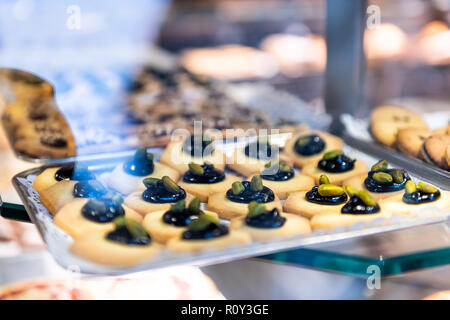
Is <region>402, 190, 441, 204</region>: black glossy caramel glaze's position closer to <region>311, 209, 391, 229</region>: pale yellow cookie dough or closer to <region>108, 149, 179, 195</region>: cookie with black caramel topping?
<region>311, 209, 391, 229</region>: pale yellow cookie dough

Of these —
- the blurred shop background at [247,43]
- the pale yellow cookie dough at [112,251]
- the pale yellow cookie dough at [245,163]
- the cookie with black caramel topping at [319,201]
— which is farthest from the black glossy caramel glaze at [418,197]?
the blurred shop background at [247,43]

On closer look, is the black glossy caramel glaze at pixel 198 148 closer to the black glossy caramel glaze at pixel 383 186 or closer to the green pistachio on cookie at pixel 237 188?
the green pistachio on cookie at pixel 237 188

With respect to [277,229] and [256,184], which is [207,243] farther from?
[256,184]

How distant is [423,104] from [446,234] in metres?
2.20

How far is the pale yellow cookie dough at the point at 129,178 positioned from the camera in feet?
3.19

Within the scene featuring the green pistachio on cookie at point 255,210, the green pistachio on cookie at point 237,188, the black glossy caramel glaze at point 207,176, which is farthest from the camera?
the black glossy caramel glaze at point 207,176

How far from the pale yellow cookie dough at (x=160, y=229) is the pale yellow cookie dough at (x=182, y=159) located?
29 centimetres

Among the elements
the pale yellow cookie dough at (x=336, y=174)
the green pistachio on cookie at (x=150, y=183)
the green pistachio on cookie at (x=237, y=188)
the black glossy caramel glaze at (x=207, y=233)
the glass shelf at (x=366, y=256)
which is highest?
the green pistachio on cookie at (x=150, y=183)

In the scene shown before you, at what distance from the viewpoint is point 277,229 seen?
756mm

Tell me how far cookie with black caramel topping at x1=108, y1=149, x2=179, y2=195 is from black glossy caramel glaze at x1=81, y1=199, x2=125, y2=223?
16cm
